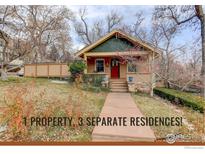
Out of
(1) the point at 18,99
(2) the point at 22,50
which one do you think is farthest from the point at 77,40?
(1) the point at 18,99

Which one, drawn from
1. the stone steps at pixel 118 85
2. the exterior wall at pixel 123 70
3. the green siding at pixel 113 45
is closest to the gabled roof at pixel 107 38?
the green siding at pixel 113 45

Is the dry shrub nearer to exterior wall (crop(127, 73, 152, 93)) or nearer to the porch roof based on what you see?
exterior wall (crop(127, 73, 152, 93))

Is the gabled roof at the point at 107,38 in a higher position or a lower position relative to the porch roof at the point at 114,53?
higher

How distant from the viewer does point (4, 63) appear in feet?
36.1

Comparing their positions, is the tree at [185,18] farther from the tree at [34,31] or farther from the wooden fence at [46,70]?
the wooden fence at [46,70]

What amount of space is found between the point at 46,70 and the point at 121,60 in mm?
4858

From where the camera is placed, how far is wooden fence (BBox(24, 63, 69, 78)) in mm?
10258

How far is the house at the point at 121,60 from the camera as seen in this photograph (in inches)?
468

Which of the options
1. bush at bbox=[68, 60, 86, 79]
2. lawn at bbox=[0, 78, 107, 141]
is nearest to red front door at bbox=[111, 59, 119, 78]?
bush at bbox=[68, 60, 86, 79]

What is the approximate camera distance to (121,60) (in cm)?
1354

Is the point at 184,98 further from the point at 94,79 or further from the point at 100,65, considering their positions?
the point at 100,65

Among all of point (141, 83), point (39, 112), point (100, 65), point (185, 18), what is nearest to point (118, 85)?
point (141, 83)

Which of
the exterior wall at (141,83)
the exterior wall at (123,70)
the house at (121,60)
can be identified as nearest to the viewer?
the exterior wall at (141,83)
